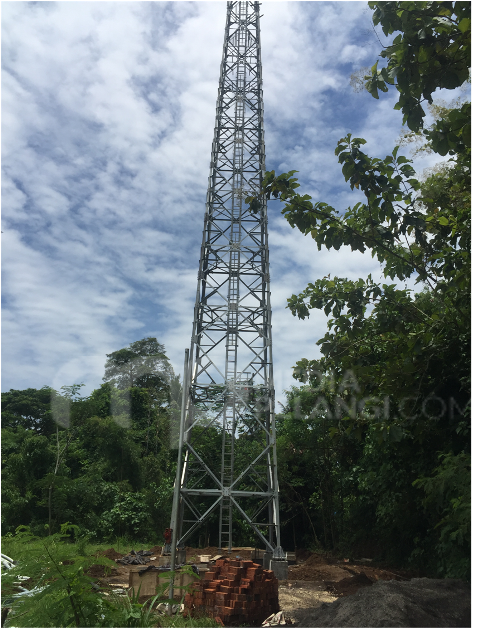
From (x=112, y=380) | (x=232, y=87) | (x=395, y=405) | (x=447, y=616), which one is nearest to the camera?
(x=447, y=616)

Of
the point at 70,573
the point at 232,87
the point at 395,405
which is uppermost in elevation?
the point at 232,87

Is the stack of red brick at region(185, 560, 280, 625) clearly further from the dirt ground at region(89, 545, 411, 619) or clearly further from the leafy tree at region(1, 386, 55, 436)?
the leafy tree at region(1, 386, 55, 436)

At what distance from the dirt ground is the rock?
164 cm

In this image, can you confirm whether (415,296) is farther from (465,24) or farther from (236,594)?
(465,24)

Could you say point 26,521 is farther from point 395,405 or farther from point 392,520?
point 395,405

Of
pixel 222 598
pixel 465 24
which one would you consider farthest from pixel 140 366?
pixel 465 24

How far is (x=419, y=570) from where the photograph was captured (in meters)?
11.0

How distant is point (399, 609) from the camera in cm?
490

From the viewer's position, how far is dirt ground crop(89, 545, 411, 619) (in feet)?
27.8

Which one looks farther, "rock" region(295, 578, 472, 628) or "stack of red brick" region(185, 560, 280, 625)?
"stack of red brick" region(185, 560, 280, 625)

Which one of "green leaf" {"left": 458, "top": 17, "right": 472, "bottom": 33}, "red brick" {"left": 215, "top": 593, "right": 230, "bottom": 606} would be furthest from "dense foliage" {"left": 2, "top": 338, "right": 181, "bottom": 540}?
"green leaf" {"left": 458, "top": 17, "right": 472, "bottom": 33}

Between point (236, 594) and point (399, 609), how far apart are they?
2511 millimetres
